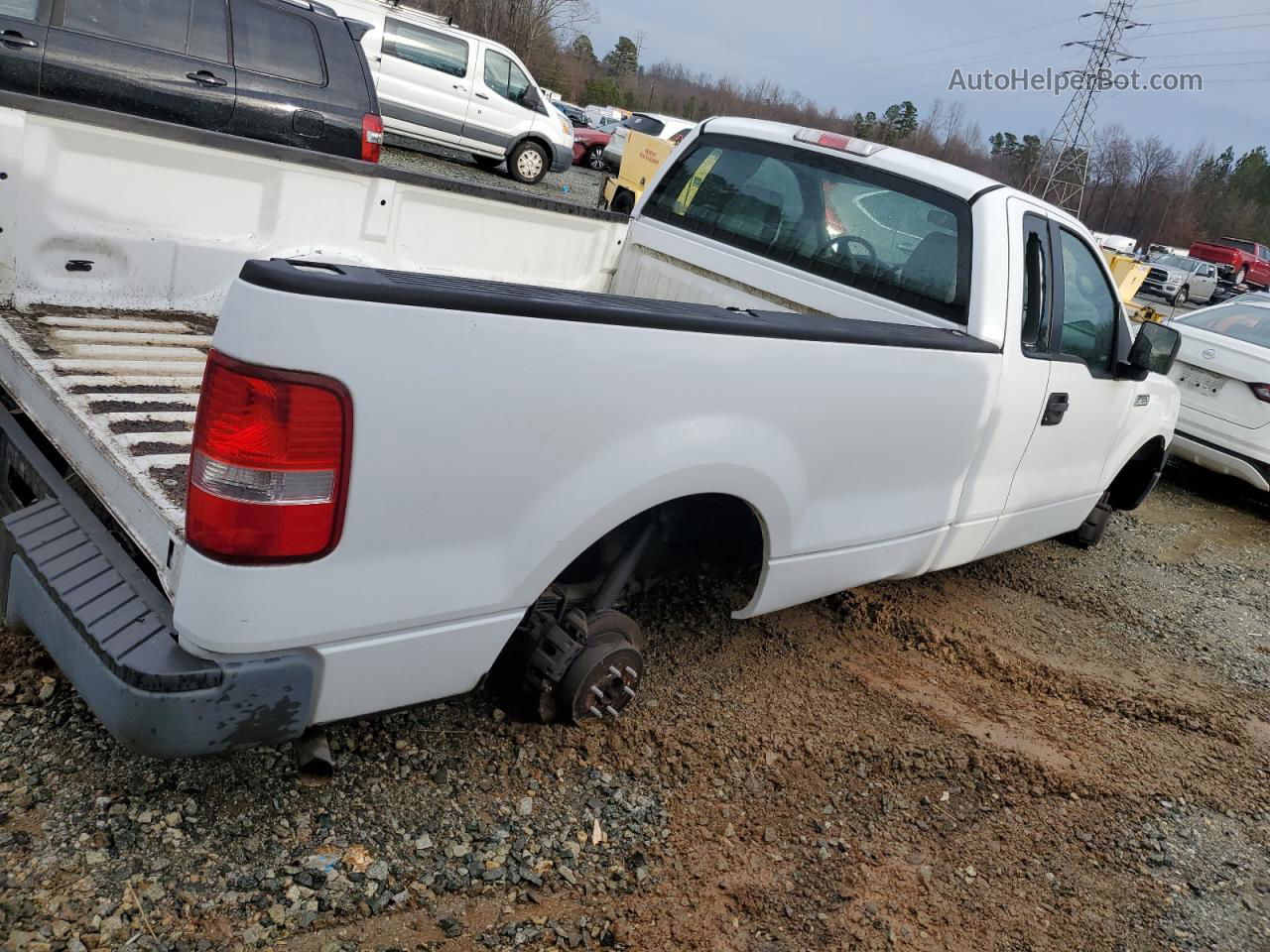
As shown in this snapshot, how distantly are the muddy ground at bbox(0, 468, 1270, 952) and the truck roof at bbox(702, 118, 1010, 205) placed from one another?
1839 mm

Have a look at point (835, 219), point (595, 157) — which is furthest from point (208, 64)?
point (595, 157)

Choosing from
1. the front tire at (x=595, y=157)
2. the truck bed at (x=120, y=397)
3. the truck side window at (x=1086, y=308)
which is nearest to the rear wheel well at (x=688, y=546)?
the truck bed at (x=120, y=397)

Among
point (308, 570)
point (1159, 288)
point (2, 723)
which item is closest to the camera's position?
point (308, 570)

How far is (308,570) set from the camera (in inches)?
80.4

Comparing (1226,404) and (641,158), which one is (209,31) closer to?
(1226,404)

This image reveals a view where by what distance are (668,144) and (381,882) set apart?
51.3 feet

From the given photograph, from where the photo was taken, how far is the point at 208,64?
7.24 meters

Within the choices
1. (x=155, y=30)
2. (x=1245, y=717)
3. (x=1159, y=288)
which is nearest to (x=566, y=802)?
(x=1245, y=717)

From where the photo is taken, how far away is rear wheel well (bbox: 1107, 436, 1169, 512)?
5.81m

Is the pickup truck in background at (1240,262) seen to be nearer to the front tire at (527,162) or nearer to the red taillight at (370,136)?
the front tire at (527,162)

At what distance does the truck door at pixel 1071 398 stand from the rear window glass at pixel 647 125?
17.3 metres

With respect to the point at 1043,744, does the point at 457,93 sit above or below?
above

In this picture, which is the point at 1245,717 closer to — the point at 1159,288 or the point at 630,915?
the point at 630,915

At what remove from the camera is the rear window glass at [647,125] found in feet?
68.5
